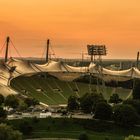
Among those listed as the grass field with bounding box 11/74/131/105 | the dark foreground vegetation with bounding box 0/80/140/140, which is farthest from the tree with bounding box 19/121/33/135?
the grass field with bounding box 11/74/131/105

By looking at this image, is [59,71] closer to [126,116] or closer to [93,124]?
[93,124]

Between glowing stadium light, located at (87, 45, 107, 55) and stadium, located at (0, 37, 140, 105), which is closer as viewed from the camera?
stadium, located at (0, 37, 140, 105)

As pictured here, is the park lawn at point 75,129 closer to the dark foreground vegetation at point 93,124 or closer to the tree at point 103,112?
the dark foreground vegetation at point 93,124

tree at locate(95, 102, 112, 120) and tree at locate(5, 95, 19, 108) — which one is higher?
tree at locate(5, 95, 19, 108)

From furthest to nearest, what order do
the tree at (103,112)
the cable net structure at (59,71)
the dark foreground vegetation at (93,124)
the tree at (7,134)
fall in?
the cable net structure at (59,71), the tree at (103,112), the dark foreground vegetation at (93,124), the tree at (7,134)

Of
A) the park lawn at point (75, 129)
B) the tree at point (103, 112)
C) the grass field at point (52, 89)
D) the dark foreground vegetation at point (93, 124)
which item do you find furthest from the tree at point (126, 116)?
the grass field at point (52, 89)

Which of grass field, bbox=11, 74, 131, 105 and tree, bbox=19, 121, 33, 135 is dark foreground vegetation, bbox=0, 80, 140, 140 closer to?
tree, bbox=19, 121, 33, 135

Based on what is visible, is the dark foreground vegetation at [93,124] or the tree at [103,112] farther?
the tree at [103,112]
